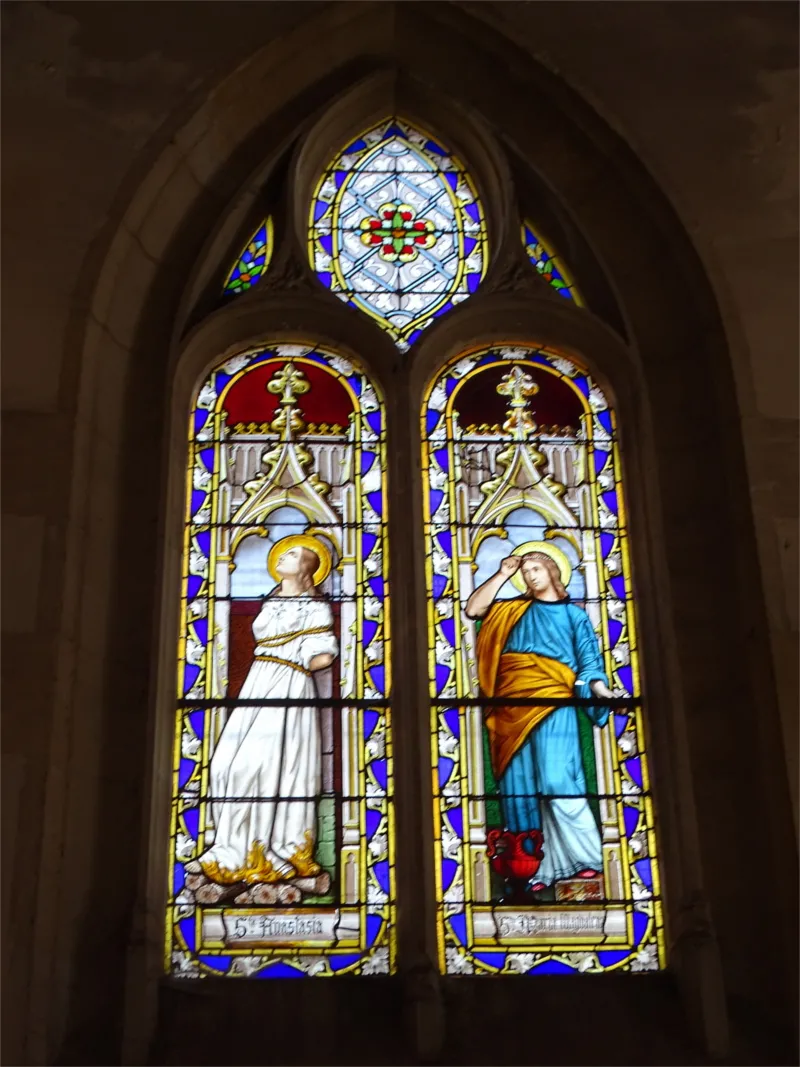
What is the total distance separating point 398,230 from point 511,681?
84.9 inches

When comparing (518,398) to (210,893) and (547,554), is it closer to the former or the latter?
(547,554)

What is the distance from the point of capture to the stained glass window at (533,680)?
4.89 m

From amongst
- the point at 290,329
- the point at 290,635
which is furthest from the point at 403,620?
the point at 290,329

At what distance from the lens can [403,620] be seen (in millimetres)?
5305

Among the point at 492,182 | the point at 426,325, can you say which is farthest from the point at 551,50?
the point at 426,325

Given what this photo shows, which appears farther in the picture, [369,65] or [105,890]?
[369,65]

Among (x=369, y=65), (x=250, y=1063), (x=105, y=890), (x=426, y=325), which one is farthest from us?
(x=369, y=65)

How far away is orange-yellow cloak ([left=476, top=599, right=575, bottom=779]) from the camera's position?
205 inches

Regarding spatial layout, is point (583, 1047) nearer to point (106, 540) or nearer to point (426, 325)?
point (106, 540)

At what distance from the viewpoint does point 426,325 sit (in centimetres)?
606

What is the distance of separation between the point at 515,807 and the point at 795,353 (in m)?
2.01

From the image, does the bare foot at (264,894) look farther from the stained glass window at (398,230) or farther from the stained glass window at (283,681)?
the stained glass window at (398,230)

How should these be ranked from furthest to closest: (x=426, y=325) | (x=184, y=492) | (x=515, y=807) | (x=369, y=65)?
(x=369, y=65) → (x=426, y=325) → (x=184, y=492) → (x=515, y=807)

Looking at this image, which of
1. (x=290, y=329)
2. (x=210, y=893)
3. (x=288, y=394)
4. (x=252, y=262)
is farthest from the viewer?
(x=252, y=262)
